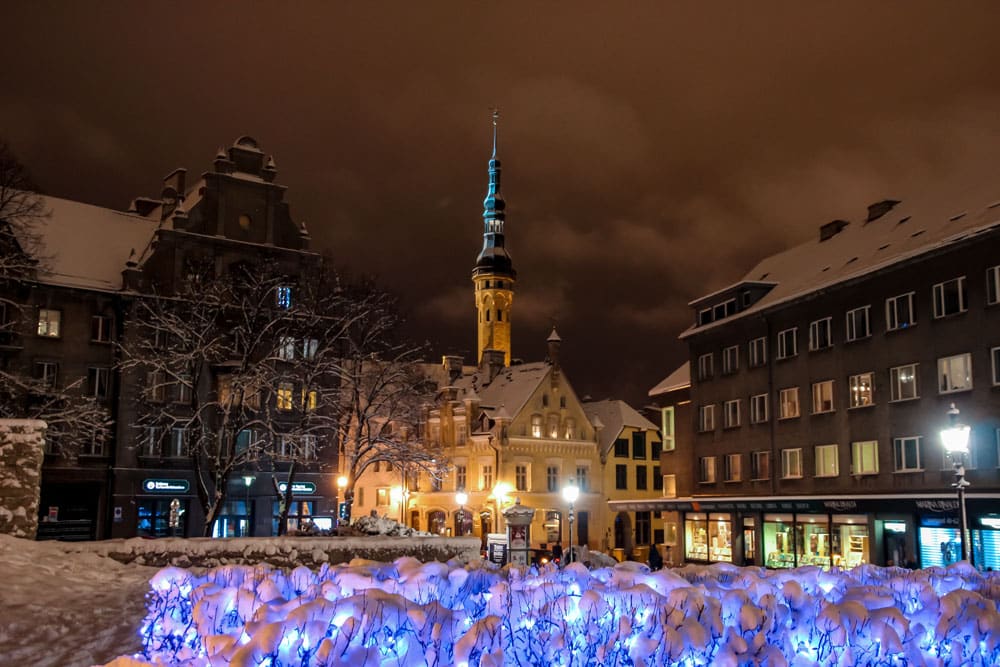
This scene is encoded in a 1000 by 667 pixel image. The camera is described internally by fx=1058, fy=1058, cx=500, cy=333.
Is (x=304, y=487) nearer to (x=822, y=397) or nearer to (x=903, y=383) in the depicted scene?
(x=822, y=397)

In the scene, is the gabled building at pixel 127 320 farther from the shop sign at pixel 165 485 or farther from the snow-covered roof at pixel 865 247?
the snow-covered roof at pixel 865 247

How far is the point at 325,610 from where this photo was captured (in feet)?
34.7

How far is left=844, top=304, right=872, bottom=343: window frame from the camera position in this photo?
42.9 m

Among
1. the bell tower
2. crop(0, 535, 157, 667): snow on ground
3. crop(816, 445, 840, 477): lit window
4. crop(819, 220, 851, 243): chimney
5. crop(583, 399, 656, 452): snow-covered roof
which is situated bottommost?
crop(0, 535, 157, 667): snow on ground

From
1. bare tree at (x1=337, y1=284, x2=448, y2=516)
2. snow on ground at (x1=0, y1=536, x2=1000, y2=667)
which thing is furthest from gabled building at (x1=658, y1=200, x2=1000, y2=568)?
snow on ground at (x1=0, y1=536, x2=1000, y2=667)

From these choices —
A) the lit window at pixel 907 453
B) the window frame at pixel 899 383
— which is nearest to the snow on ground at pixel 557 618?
the lit window at pixel 907 453

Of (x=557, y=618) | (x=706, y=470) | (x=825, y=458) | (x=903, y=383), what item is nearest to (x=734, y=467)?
(x=706, y=470)

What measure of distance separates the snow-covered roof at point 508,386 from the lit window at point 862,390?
107 feet

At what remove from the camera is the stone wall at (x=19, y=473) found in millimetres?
23875

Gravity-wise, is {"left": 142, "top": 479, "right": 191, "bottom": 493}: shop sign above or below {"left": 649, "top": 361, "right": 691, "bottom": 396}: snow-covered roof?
below

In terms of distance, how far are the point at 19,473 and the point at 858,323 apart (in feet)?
107

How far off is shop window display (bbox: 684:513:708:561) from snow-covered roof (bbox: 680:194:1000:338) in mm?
9770

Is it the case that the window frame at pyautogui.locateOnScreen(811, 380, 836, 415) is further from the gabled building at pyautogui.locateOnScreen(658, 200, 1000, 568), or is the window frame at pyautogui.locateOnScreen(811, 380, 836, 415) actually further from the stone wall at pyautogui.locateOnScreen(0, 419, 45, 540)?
the stone wall at pyautogui.locateOnScreen(0, 419, 45, 540)

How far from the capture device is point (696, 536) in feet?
180
